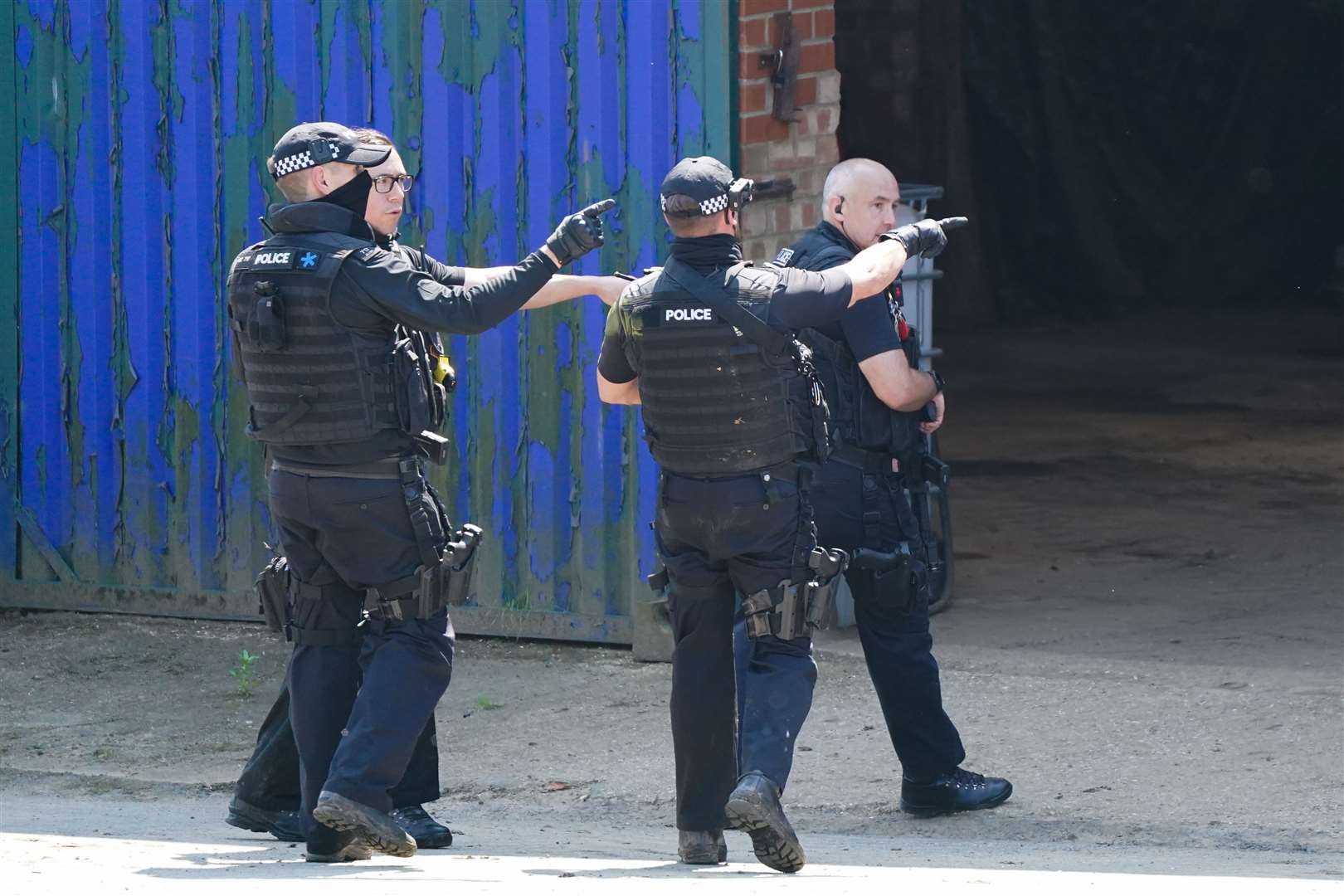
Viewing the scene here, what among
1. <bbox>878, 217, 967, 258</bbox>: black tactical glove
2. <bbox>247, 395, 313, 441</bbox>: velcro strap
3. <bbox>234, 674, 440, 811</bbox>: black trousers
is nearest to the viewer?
<bbox>247, 395, 313, 441</bbox>: velcro strap

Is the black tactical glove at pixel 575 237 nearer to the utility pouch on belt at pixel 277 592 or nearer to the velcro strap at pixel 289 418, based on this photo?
the velcro strap at pixel 289 418

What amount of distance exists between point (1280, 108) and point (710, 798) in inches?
560

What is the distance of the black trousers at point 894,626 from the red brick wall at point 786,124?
1762 mm

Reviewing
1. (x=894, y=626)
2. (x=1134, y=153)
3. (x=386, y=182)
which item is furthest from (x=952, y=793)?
(x=1134, y=153)

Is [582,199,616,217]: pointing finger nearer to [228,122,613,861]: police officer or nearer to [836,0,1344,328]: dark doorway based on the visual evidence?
[228,122,613,861]: police officer

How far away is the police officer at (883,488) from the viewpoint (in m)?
5.54

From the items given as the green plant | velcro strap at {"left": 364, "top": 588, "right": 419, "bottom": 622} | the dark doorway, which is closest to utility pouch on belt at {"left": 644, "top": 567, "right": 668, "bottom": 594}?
velcro strap at {"left": 364, "top": 588, "right": 419, "bottom": 622}

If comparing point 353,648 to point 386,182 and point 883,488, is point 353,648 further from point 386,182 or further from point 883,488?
point 883,488

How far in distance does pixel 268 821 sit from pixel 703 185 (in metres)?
1.90

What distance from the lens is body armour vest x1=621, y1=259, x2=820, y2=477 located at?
4.94 meters

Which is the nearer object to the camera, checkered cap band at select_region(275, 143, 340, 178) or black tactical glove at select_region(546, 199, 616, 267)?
black tactical glove at select_region(546, 199, 616, 267)

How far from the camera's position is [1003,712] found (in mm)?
6684

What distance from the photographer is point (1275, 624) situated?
7.68m

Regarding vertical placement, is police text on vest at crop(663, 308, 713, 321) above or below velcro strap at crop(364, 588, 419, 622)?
above
